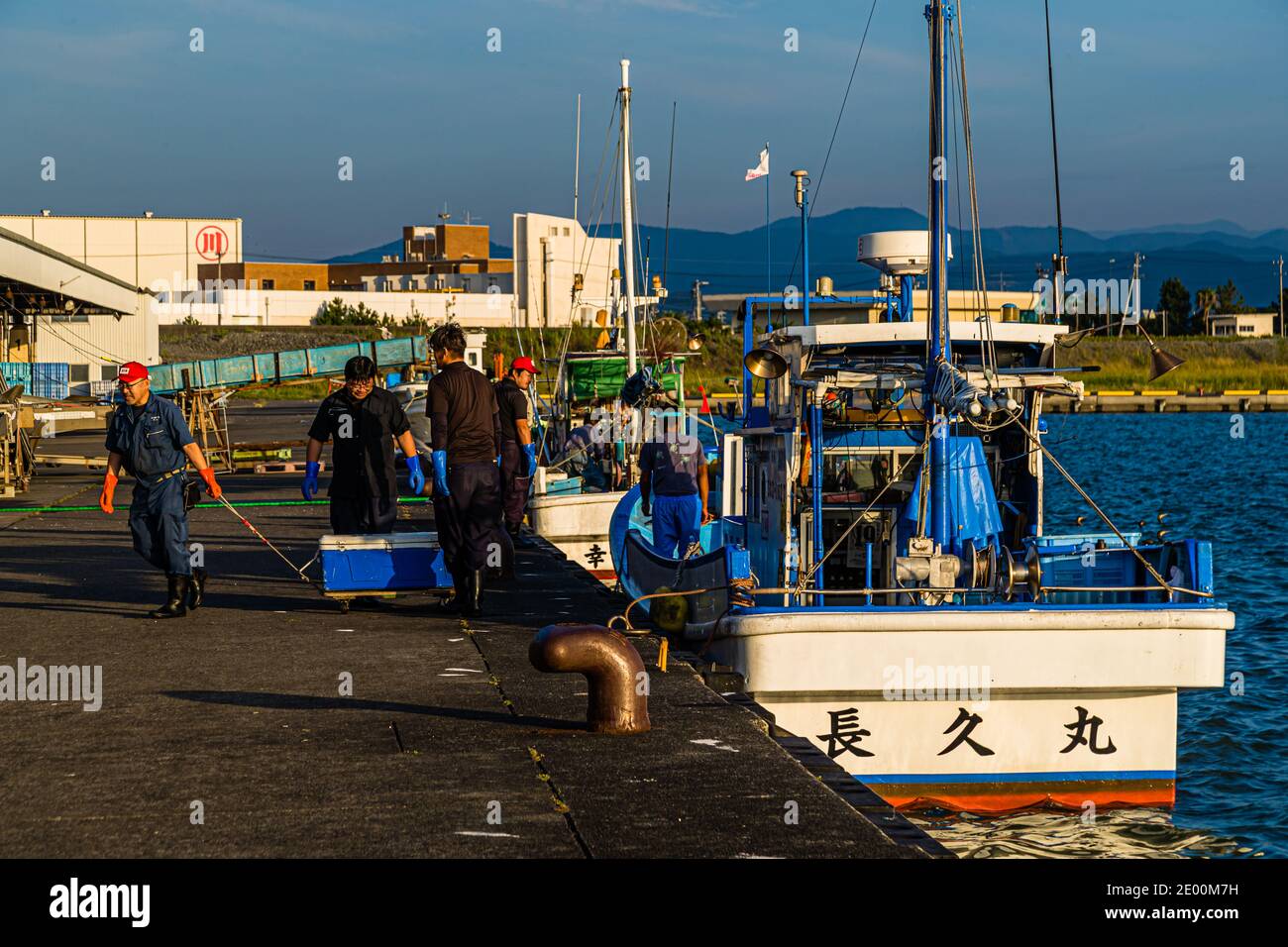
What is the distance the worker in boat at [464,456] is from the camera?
12641 mm

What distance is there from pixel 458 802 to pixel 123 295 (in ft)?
145

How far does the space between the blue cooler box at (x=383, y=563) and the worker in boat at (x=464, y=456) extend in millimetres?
186

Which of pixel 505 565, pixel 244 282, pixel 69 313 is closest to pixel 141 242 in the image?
pixel 244 282

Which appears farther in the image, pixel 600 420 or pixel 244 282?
pixel 244 282

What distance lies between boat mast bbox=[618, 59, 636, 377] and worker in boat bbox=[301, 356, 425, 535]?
10.9 m

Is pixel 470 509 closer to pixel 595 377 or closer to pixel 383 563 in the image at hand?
pixel 383 563

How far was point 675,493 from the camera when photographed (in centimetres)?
1509

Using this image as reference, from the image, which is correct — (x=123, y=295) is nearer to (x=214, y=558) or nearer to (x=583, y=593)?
(x=214, y=558)

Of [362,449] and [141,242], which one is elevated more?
[141,242]

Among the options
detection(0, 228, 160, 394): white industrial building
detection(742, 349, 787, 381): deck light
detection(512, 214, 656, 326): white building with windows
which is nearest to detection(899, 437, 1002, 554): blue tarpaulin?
detection(742, 349, 787, 381): deck light

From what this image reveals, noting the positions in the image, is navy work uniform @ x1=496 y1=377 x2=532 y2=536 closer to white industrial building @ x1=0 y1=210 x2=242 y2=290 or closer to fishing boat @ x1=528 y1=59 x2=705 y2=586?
fishing boat @ x1=528 y1=59 x2=705 y2=586

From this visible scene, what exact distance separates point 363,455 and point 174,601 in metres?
2.01

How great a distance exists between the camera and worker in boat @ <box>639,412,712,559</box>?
15062 mm

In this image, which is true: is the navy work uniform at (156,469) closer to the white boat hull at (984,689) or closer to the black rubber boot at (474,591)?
the black rubber boot at (474,591)
